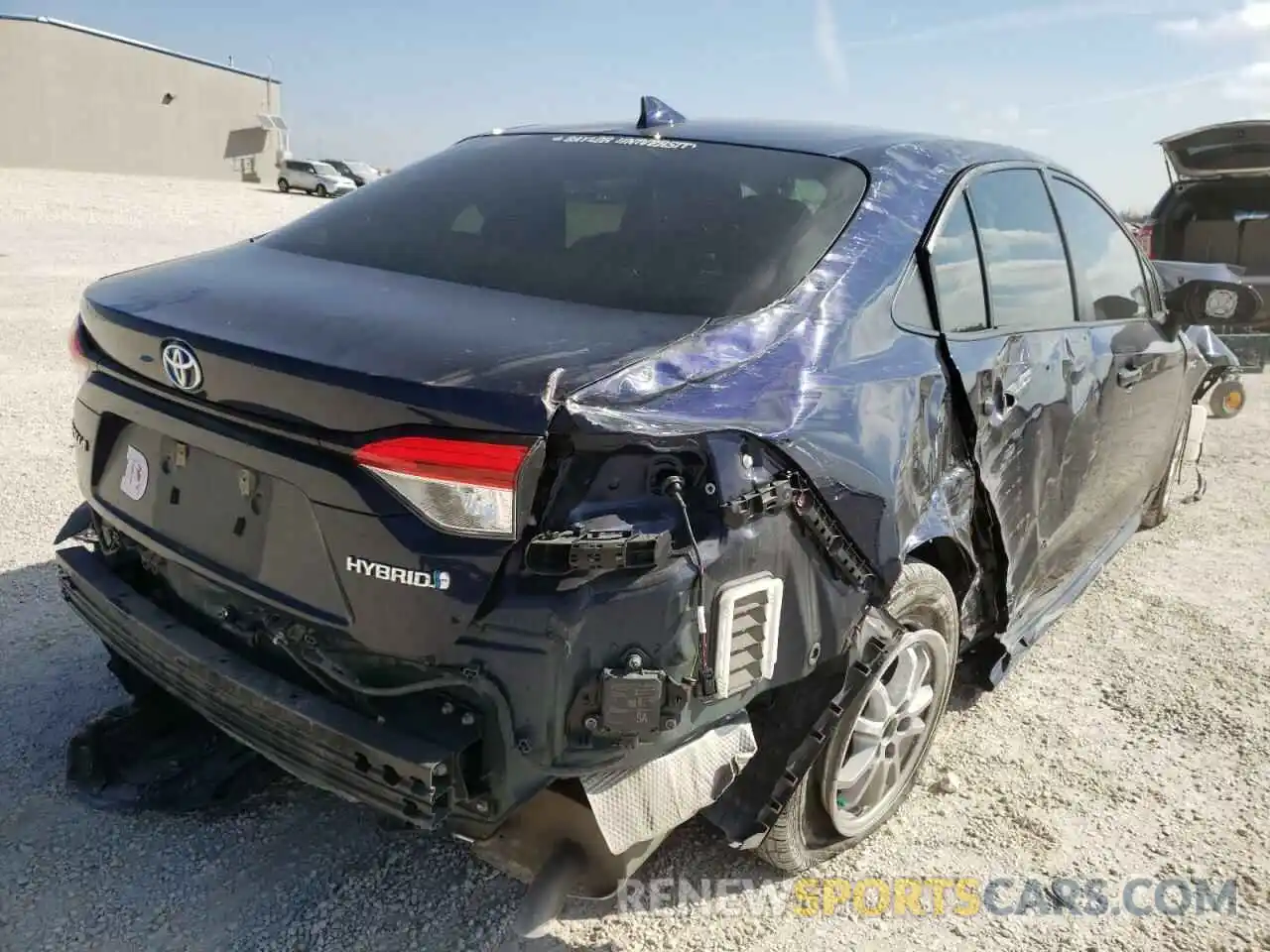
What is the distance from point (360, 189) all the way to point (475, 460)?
177cm

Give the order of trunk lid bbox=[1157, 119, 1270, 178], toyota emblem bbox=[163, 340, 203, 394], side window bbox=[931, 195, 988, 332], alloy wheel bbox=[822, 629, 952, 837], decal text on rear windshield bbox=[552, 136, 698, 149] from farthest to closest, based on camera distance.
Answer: trunk lid bbox=[1157, 119, 1270, 178] → decal text on rear windshield bbox=[552, 136, 698, 149] → side window bbox=[931, 195, 988, 332] → alloy wheel bbox=[822, 629, 952, 837] → toyota emblem bbox=[163, 340, 203, 394]

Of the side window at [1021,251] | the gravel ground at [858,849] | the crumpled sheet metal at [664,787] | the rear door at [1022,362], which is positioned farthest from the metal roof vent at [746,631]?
the side window at [1021,251]

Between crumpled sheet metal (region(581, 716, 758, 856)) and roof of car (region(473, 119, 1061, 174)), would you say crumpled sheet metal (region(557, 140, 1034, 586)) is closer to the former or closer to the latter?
roof of car (region(473, 119, 1061, 174))

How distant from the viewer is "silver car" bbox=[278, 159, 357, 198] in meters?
38.2

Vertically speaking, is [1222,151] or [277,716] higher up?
[1222,151]

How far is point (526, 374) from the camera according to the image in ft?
5.91

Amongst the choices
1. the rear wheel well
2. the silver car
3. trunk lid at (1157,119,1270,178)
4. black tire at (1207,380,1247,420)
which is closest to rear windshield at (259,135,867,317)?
the rear wheel well

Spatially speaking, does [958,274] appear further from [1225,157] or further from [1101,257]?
[1225,157]

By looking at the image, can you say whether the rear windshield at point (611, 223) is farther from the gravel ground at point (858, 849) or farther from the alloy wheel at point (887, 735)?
the gravel ground at point (858, 849)

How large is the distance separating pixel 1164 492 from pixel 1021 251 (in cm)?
263

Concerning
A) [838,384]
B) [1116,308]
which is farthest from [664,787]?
[1116,308]

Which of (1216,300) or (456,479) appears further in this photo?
(1216,300)

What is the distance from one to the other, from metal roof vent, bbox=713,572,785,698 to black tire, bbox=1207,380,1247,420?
17.3ft

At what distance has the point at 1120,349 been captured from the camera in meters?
3.64
